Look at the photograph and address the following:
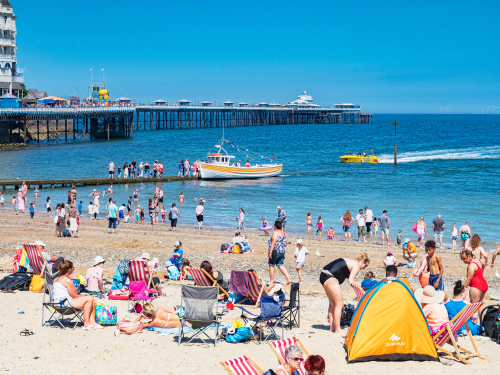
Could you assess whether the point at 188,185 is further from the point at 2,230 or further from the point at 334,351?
the point at 334,351

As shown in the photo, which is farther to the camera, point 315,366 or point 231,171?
point 231,171

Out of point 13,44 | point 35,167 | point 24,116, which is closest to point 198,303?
point 35,167

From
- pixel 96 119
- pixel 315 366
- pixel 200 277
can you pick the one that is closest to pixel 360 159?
pixel 96 119

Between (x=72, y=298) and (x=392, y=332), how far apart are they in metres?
4.51

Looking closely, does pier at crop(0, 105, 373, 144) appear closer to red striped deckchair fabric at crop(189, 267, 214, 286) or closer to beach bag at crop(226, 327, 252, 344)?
red striped deckchair fabric at crop(189, 267, 214, 286)

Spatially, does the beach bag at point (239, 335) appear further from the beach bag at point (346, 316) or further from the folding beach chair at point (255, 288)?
the beach bag at point (346, 316)

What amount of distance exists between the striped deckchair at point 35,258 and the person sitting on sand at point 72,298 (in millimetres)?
2521

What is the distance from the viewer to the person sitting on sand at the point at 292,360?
4941mm

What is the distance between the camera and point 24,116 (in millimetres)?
58469

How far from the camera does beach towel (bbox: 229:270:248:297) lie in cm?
876

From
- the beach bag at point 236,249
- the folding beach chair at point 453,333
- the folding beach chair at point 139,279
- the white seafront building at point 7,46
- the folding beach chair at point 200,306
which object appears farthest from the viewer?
the white seafront building at point 7,46

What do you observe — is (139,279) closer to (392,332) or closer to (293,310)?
(293,310)

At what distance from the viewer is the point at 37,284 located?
974cm

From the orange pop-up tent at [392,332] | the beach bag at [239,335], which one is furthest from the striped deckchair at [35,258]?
the orange pop-up tent at [392,332]
